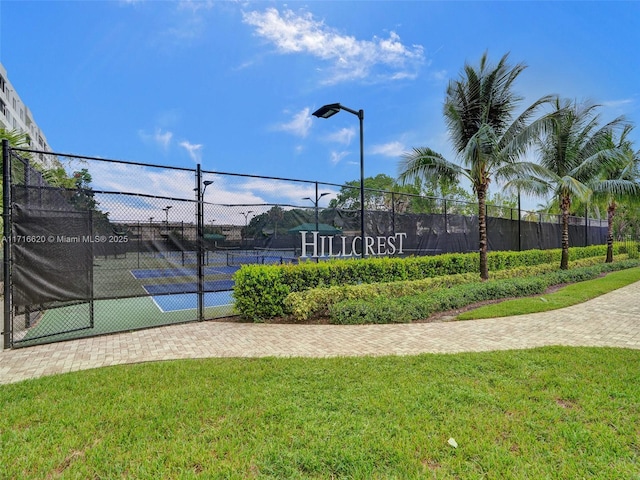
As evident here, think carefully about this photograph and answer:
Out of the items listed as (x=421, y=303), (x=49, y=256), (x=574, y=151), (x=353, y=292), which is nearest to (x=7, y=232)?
(x=49, y=256)

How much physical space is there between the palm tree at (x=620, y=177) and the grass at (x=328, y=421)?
14.2 m

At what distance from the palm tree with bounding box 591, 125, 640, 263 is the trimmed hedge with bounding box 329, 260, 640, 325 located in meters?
8.07

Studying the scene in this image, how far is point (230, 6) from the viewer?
24.9 ft

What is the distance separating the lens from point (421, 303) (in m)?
6.53

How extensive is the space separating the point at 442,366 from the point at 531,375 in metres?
0.86

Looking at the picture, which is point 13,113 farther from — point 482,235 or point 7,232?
point 482,235

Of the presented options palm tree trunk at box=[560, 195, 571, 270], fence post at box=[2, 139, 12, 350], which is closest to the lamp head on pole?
fence post at box=[2, 139, 12, 350]

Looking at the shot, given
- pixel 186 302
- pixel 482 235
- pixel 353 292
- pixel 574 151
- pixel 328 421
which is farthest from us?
pixel 574 151

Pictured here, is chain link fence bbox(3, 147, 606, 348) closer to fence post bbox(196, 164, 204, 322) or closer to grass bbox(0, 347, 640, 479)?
fence post bbox(196, 164, 204, 322)

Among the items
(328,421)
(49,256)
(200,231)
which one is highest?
(200,231)

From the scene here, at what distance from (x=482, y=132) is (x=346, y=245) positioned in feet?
15.2

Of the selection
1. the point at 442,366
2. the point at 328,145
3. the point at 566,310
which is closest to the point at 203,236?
the point at 442,366

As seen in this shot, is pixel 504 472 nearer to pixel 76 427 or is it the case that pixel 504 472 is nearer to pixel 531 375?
pixel 531 375

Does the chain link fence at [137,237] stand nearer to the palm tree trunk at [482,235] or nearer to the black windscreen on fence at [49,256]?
the black windscreen on fence at [49,256]
